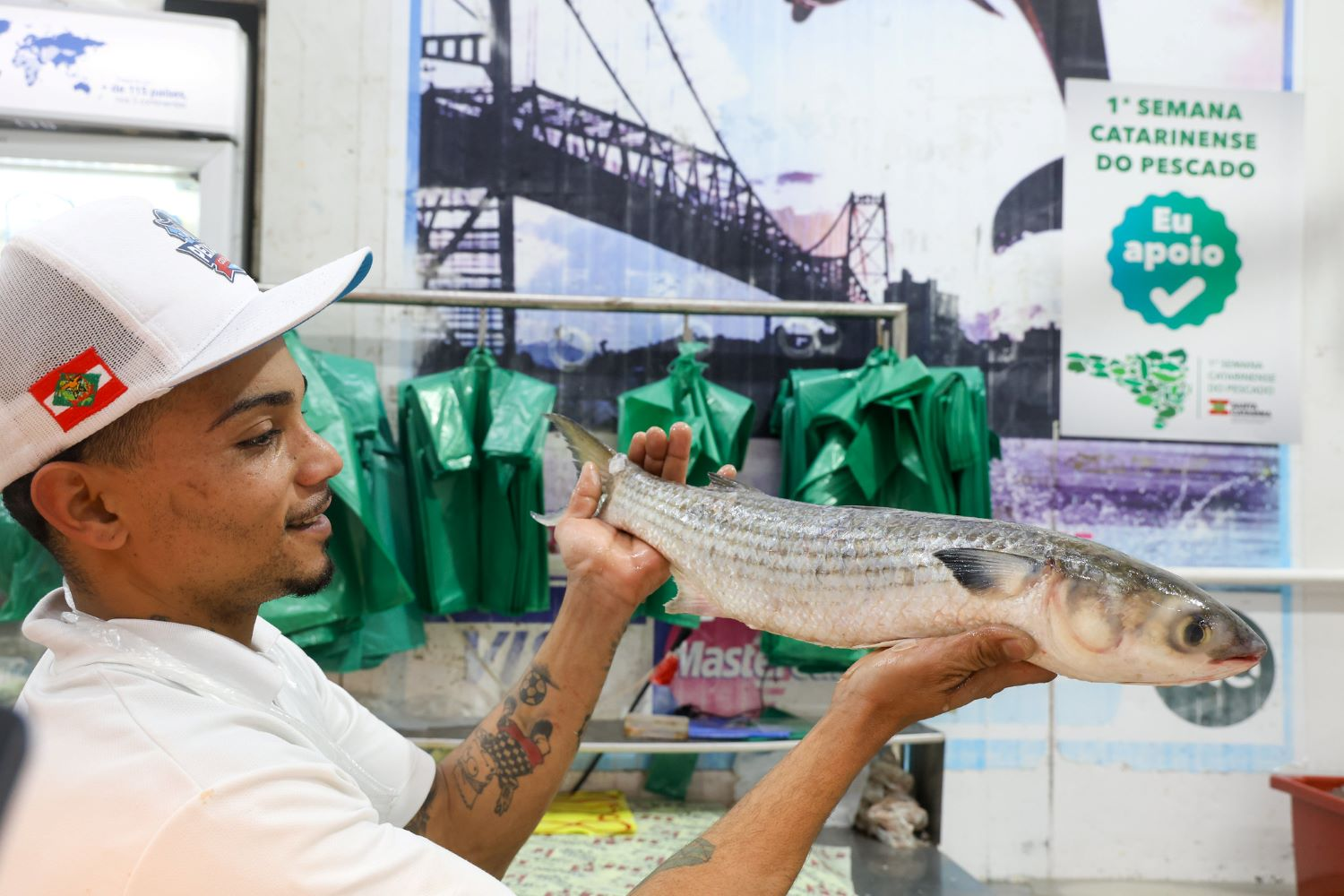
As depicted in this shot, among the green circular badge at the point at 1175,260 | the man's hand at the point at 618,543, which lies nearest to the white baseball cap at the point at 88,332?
the man's hand at the point at 618,543

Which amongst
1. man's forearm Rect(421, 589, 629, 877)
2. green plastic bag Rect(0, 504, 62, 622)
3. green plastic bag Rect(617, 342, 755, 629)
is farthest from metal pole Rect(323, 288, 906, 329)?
man's forearm Rect(421, 589, 629, 877)

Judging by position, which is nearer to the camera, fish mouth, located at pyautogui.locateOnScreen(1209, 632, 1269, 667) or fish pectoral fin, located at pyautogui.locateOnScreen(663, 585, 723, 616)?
fish mouth, located at pyautogui.locateOnScreen(1209, 632, 1269, 667)

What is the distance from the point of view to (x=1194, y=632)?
48.9 inches

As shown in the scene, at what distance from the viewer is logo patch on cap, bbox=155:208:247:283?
128 centimetres

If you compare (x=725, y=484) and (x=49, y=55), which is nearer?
(x=725, y=484)

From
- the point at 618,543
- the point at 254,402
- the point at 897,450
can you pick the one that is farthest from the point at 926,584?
the point at 897,450

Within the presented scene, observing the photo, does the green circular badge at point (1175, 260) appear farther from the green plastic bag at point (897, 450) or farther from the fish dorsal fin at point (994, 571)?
the fish dorsal fin at point (994, 571)

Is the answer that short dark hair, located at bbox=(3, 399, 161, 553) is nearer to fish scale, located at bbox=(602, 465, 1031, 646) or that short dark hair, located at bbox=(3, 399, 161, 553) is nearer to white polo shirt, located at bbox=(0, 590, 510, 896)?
white polo shirt, located at bbox=(0, 590, 510, 896)

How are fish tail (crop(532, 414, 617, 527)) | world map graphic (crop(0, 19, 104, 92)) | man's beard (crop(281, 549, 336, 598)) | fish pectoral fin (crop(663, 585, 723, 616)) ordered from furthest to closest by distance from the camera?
world map graphic (crop(0, 19, 104, 92))
fish tail (crop(532, 414, 617, 527))
fish pectoral fin (crop(663, 585, 723, 616))
man's beard (crop(281, 549, 336, 598))

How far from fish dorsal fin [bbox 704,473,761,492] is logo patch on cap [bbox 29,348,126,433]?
98 cm

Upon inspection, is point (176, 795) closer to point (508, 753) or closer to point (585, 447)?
point (508, 753)

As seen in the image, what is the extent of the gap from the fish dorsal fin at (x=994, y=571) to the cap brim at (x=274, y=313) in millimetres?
893

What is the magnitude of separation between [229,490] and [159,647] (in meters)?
0.20

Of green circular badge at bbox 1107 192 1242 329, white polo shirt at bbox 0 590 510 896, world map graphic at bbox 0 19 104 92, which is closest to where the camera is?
white polo shirt at bbox 0 590 510 896
